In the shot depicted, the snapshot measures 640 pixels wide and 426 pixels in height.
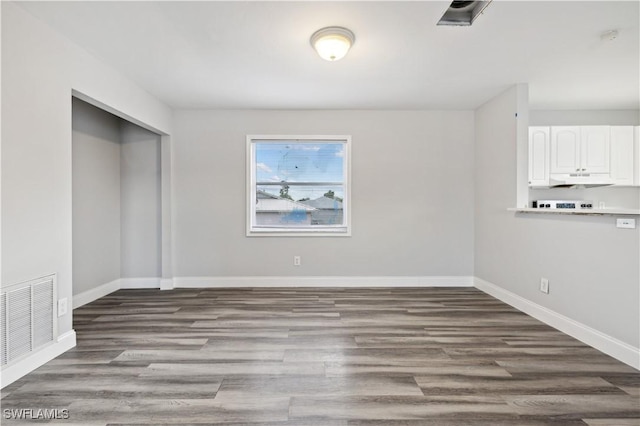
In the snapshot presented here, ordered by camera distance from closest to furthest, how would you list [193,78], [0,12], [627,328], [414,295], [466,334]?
[0,12] < [627,328] < [466,334] < [193,78] < [414,295]

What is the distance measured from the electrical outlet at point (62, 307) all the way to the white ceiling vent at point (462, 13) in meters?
3.59

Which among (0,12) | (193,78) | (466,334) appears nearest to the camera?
(0,12)

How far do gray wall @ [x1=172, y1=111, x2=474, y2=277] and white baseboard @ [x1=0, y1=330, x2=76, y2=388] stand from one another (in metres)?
1.89

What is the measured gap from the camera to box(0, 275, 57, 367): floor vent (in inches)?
76.0

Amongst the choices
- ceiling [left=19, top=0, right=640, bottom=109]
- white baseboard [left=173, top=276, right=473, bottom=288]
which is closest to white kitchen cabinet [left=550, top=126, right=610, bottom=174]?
ceiling [left=19, top=0, right=640, bottom=109]

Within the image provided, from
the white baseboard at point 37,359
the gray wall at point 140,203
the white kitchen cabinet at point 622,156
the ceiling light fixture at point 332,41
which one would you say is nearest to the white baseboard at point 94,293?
the gray wall at point 140,203

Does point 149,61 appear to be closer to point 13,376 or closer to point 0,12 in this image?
point 0,12

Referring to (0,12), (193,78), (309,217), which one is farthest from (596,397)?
(0,12)

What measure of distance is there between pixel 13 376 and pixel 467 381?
2.94m

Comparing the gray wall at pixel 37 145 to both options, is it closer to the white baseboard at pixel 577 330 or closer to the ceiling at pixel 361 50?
the ceiling at pixel 361 50

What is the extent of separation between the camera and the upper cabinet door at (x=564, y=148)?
4.12 metres

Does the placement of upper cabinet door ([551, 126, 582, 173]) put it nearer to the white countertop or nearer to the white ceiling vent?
the white countertop

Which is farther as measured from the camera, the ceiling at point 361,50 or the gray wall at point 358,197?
the gray wall at point 358,197

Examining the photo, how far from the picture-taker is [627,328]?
2189 millimetres
